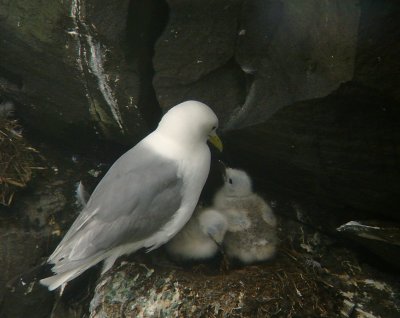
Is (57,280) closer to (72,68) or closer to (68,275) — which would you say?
(68,275)

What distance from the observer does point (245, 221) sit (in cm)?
263

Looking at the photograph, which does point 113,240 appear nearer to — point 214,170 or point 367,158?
point 214,170

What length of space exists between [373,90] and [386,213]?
78cm

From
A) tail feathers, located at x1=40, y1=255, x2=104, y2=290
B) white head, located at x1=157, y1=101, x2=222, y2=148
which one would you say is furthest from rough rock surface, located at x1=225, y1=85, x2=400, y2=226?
tail feathers, located at x1=40, y1=255, x2=104, y2=290

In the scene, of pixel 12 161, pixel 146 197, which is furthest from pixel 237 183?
pixel 12 161

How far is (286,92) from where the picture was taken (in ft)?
6.69

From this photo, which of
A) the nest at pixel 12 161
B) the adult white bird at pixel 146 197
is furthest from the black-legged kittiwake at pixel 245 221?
the nest at pixel 12 161

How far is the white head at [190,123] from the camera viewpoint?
7.57ft

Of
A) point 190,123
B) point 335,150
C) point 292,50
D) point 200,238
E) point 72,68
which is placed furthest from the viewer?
point 200,238

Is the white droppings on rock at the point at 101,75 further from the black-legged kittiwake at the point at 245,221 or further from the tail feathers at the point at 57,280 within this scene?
the tail feathers at the point at 57,280

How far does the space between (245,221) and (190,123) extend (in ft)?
2.43

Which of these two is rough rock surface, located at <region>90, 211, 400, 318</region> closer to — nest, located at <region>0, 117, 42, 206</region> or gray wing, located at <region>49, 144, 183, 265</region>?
gray wing, located at <region>49, 144, 183, 265</region>

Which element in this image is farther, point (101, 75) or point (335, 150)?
point (101, 75)

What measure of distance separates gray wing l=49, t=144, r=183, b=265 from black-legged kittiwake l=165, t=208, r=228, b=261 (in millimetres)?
320
